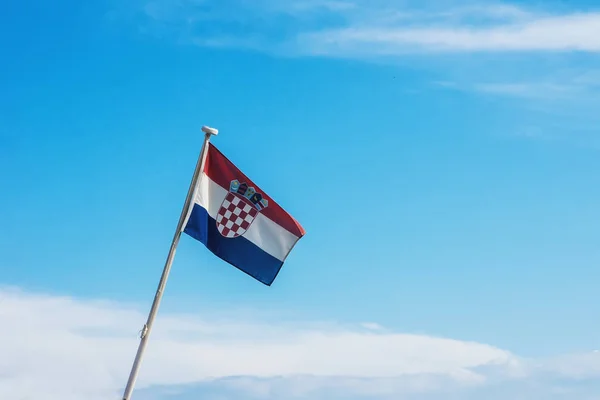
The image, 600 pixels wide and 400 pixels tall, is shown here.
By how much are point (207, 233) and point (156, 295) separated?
2.95 m

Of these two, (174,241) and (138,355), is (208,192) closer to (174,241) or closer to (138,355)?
(174,241)

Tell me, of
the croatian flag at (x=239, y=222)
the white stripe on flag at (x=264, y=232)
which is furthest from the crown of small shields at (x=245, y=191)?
the white stripe on flag at (x=264, y=232)

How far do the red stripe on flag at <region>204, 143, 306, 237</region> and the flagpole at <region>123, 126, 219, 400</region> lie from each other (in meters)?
0.37

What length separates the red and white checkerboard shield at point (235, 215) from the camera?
2680 cm

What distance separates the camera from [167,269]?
24781 mm

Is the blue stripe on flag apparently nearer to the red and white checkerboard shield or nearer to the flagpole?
the red and white checkerboard shield

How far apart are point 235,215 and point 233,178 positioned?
1.13 metres

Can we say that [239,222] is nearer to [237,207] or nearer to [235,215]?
[235,215]

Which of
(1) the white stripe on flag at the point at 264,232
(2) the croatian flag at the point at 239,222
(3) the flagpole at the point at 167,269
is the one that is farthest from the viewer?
(1) the white stripe on flag at the point at 264,232

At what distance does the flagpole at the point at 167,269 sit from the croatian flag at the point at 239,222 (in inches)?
10.7

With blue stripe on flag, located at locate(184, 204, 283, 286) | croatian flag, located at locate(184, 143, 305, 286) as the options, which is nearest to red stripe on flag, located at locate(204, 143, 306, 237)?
croatian flag, located at locate(184, 143, 305, 286)

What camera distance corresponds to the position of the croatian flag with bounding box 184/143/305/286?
26.6m

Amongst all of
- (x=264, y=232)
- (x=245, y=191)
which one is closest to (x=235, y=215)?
(x=245, y=191)

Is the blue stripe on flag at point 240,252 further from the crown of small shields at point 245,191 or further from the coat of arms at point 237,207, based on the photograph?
the crown of small shields at point 245,191
